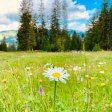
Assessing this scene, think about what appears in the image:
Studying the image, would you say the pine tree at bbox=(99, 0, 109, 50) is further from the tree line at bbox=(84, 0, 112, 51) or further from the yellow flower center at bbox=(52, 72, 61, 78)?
the yellow flower center at bbox=(52, 72, 61, 78)

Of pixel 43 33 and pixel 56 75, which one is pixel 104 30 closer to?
pixel 43 33

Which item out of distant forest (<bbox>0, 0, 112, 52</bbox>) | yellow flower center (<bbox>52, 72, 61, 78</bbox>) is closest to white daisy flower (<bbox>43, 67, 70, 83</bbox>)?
yellow flower center (<bbox>52, 72, 61, 78</bbox>)

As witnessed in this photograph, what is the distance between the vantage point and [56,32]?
3059 inches

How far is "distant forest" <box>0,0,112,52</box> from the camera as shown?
217ft

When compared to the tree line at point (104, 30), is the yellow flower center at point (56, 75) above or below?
below

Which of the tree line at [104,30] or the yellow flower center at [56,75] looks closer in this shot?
the yellow flower center at [56,75]

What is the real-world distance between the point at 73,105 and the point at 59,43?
70403 millimetres

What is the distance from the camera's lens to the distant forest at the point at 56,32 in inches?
2603

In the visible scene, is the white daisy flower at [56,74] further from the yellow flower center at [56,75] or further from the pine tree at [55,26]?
the pine tree at [55,26]

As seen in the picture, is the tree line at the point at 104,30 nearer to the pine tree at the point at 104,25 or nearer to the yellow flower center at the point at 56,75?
the pine tree at the point at 104,25

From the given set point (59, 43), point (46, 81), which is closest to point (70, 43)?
point (59, 43)

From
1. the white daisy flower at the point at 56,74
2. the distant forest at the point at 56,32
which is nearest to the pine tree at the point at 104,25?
the distant forest at the point at 56,32

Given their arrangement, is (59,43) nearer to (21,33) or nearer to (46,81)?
(21,33)

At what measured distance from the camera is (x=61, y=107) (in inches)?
134
